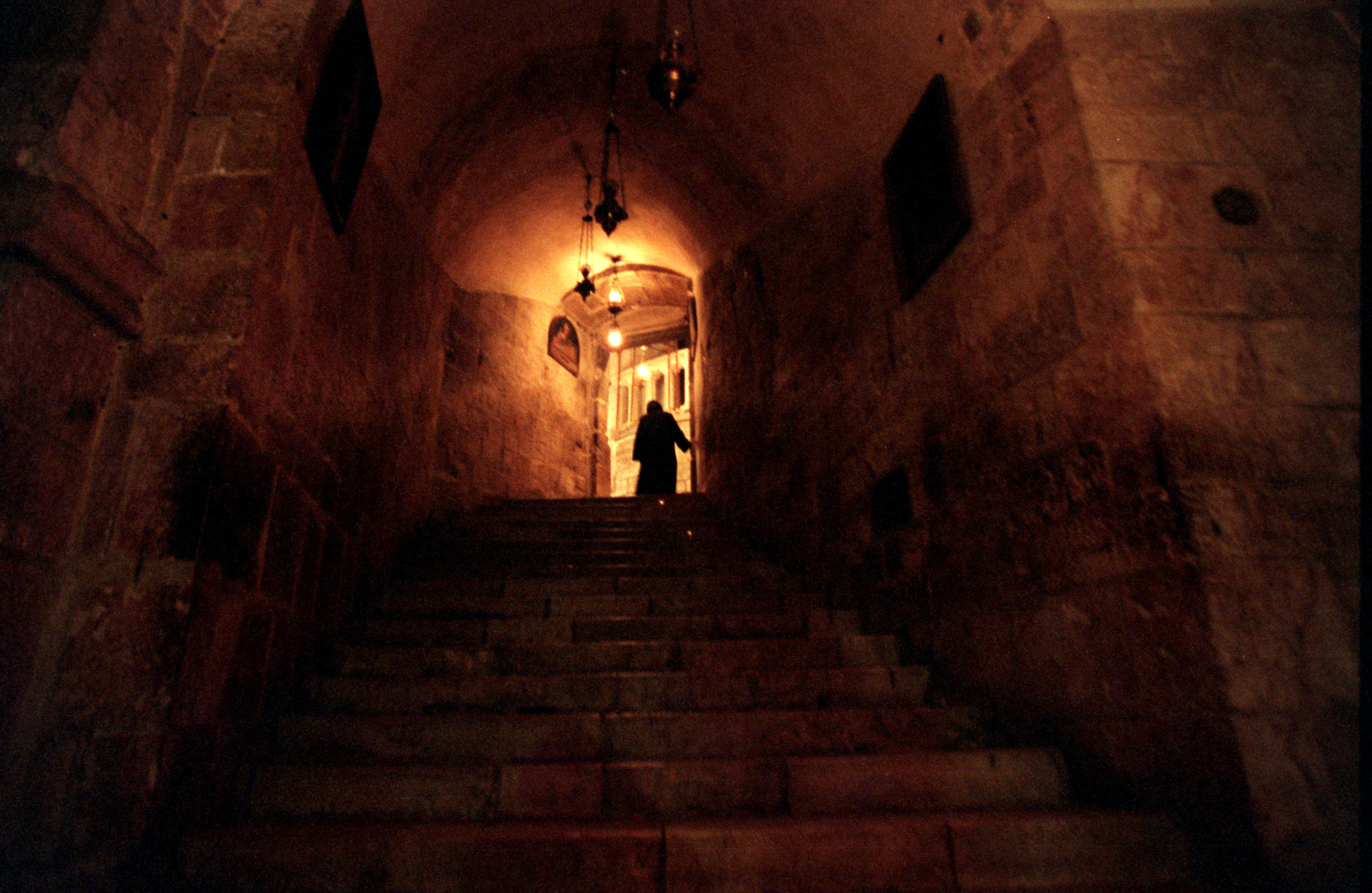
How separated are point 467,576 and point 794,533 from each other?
209cm

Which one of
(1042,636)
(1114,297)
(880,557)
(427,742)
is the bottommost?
(427,742)

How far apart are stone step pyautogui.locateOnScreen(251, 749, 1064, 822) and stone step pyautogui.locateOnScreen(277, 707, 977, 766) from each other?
0.18 meters

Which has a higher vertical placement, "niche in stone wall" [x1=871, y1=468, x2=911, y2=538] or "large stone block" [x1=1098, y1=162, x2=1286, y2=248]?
"large stone block" [x1=1098, y1=162, x2=1286, y2=248]

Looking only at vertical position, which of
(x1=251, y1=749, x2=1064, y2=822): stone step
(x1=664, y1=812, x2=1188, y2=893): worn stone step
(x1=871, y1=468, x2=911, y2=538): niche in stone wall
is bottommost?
(x1=664, y1=812, x2=1188, y2=893): worn stone step

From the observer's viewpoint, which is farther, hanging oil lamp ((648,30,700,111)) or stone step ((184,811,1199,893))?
hanging oil lamp ((648,30,700,111))

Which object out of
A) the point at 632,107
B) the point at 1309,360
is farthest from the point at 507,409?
the point at 1309,360

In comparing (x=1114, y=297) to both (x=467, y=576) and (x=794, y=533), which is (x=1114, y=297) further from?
(x=467, y=576)

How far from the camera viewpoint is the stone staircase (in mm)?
1898

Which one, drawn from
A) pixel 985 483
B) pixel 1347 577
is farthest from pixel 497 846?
pixel 1347 577

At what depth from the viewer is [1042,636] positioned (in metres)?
2.55

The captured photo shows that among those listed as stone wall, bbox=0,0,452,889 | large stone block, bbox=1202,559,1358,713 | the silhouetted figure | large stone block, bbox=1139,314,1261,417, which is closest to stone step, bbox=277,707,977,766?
stone wall, bbox=0,0,452,889

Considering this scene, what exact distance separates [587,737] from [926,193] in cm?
284

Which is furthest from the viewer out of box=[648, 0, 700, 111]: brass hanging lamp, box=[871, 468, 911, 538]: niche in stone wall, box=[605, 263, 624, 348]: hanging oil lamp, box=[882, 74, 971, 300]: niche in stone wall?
box=[605, 263, 624, 348]: hanging oil lamp

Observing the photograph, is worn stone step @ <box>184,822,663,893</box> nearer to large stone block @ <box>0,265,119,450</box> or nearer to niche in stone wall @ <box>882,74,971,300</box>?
large stone block @ <box>0,265,119,450</box>
